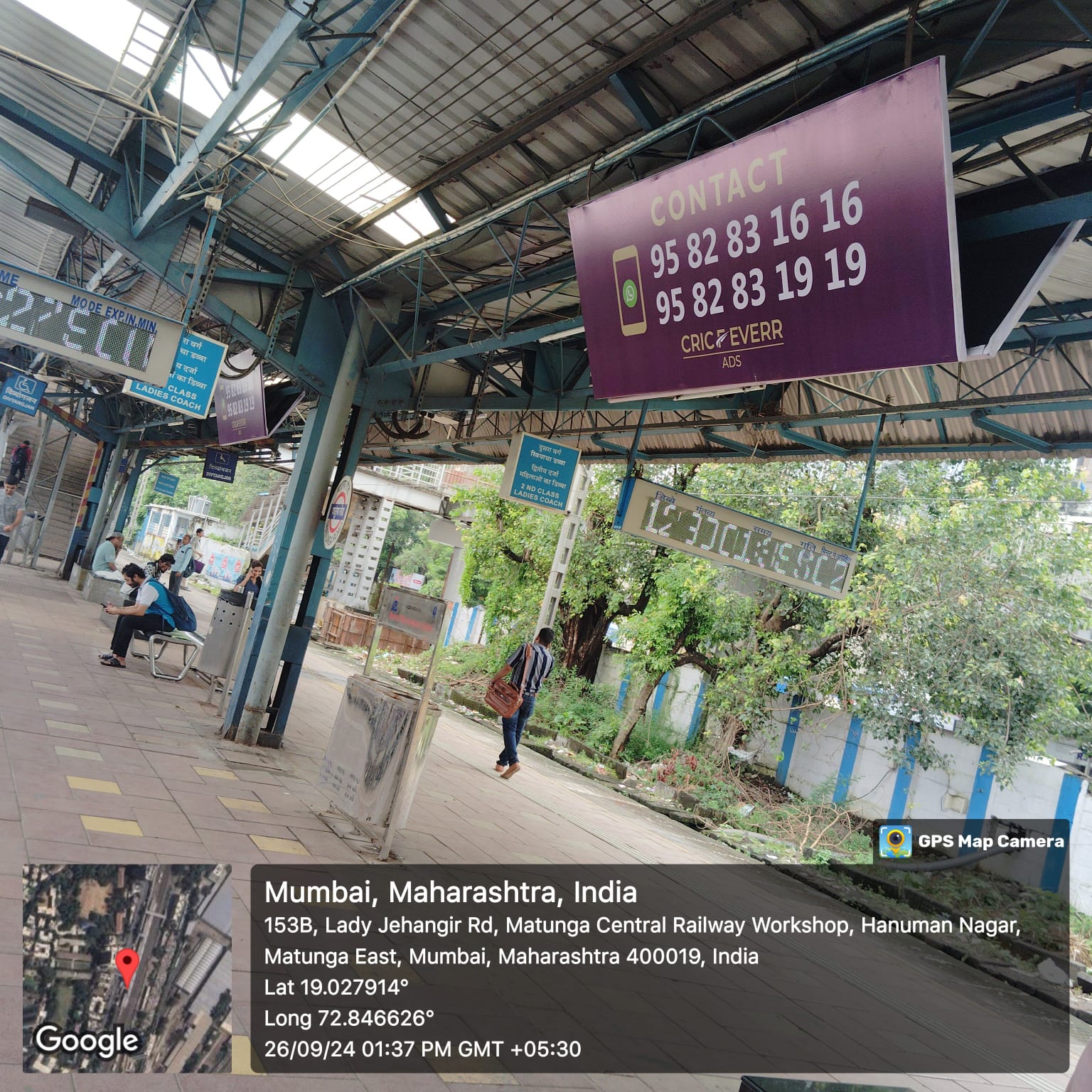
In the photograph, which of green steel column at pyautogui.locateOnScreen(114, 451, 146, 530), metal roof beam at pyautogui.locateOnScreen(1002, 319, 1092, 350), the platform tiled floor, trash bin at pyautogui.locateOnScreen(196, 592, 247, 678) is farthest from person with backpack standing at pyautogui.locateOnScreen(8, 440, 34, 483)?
metal roof beam at pyautogui.locateOnScreen(1002, 319, 1092, 350)

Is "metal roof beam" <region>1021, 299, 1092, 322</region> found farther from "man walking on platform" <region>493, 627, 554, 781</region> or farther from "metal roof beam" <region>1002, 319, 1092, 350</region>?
"man walking on platform" <region>493, 627, 554, 781</region>

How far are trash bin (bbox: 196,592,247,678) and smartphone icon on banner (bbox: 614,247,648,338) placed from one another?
717 centimetres

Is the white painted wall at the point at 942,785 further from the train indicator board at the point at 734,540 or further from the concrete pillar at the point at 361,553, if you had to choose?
the concrete pillar at the point at 361,553

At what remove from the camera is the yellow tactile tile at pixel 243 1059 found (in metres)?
3.09

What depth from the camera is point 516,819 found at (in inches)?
361

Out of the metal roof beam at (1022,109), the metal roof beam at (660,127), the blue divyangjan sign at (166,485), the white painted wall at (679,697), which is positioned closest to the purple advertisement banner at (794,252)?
the metal roof beam at (660,127)

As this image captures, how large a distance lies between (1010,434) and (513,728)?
654 cm

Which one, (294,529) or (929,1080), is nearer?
(929,1080)

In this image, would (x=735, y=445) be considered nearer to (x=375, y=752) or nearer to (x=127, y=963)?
(x=375, y=752)

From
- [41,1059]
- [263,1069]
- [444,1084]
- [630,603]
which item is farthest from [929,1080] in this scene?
[630,603]

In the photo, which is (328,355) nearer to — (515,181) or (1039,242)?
(515,181)

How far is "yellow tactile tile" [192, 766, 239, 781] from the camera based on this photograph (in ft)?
23.9

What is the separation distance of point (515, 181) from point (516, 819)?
5.99m

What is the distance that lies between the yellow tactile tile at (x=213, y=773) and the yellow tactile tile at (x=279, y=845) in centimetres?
145
